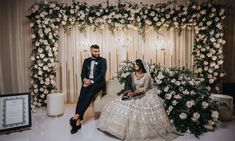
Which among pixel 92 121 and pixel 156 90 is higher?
pixel 156 90

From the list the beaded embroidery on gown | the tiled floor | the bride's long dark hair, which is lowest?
the tiled floor

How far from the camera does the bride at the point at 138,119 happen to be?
3.64 m

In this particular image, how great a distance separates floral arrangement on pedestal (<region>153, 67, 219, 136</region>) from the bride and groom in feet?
0.57

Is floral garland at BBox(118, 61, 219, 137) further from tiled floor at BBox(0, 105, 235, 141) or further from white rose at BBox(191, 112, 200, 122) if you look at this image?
tiled floor at BBox(0, 105, 235, 141)

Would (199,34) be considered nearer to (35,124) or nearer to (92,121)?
(92,121)

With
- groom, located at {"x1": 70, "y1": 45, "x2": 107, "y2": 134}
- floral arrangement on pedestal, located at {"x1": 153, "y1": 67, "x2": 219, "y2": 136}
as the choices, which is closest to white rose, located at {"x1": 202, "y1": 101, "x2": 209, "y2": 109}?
floral arrangement on pedestal, located at {"x1": 153, "y1": 67, "x2": 219, "y2": 136}

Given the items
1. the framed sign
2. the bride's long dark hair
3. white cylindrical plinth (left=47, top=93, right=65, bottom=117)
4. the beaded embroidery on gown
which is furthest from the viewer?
white cylindrical plinth (left=47, top=93, right=65, bottom=117)

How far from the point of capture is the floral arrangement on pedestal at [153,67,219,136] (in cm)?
395

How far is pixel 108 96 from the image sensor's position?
4.77 metres

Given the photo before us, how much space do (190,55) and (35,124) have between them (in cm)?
453

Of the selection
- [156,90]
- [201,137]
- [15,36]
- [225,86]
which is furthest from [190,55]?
[15,36]

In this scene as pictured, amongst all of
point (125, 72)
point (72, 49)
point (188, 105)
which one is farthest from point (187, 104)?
point (72, 49)

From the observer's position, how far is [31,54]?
601 centimetres

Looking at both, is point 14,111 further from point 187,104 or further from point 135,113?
point 187,104
